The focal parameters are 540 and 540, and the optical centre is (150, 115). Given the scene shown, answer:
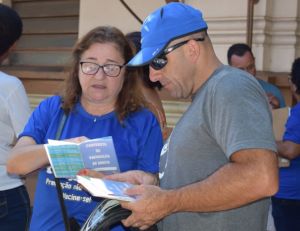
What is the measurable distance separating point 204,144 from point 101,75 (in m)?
0.72

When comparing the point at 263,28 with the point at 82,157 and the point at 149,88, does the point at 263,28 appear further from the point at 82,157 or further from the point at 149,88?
the point at 82,157

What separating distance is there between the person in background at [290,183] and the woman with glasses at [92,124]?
138 cm

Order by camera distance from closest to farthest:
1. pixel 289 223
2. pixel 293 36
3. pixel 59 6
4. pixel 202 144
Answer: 1. pixel 202 144
2. pixel 289 223
3. pixel 293 36
4. pixel 59 6

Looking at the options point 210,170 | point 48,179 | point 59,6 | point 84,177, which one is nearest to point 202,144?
point 210,170

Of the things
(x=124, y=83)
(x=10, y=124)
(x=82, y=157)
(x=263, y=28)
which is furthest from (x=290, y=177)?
(x=82, y=157)

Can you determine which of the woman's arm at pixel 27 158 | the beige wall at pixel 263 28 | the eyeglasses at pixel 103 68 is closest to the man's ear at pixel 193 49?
the eyeglasses at pixel 103 68

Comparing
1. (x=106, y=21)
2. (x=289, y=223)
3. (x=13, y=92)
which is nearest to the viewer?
(x=13, y=92)

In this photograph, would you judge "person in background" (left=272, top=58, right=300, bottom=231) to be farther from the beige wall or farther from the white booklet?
the white booklet

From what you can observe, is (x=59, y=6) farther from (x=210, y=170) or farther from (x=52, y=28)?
(x=210, y=170)

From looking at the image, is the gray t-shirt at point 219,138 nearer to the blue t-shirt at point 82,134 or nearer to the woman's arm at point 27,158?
the blue t-shirt at point 82,134

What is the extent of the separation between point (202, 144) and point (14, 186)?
143 centimetres

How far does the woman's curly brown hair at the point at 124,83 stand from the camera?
7.84ft

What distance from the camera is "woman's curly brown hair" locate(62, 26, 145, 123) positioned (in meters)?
2.39

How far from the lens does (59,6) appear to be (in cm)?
693
